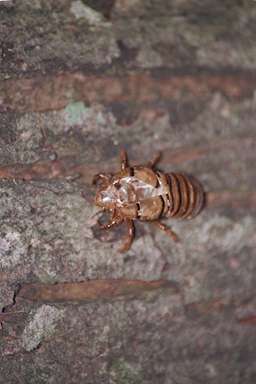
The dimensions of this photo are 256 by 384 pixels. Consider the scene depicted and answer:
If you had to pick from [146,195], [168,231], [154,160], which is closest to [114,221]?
[168,231]

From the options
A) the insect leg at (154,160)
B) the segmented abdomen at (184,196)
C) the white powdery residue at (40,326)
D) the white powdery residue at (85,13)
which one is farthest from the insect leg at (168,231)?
the white powdery residue at (85,13)

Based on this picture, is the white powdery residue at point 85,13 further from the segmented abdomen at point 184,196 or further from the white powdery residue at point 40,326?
the white powdery residue at point 40,326

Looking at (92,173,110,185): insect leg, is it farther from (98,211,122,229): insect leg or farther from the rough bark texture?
(98,211,122,229): insect leg

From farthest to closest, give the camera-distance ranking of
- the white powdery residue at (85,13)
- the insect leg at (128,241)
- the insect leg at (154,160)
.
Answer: the insect leg at (154,160) → the white powdery residue at (85,13) → the insect leg at (128,241)

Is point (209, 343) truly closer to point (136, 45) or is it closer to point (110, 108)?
point (110, 108)

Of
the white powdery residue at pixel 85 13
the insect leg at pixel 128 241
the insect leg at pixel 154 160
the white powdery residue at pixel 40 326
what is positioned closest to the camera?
the white powdery residue at pixel 40 326

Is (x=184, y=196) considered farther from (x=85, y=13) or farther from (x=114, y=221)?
(x=85, y=13)

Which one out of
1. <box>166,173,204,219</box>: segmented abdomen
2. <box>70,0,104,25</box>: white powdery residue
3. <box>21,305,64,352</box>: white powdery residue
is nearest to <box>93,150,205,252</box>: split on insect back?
<box>166,173,204,219</box>: segmented abdomen
